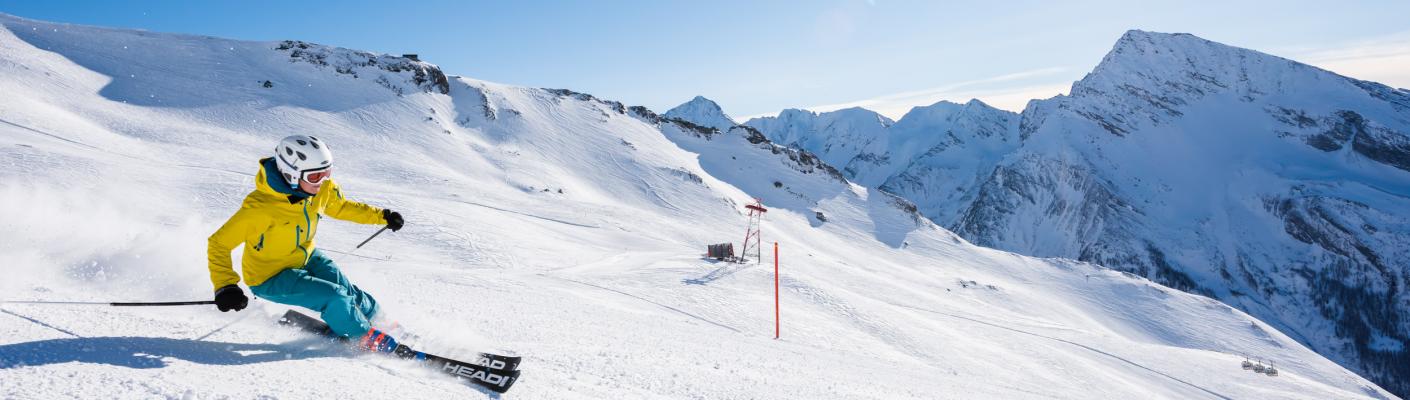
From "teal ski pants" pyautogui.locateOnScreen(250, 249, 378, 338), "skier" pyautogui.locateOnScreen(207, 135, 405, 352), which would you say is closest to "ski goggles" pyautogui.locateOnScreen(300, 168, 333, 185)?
"skier" pyautogui.locateOnScreen(207, 135, 405, 352)

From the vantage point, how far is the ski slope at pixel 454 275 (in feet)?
14.4

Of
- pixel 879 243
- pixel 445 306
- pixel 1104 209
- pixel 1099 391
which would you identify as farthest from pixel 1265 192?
pixel 445 306

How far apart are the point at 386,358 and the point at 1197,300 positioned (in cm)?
7693

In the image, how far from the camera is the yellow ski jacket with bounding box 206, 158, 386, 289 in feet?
14.8

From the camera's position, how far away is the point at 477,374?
448 centimetres

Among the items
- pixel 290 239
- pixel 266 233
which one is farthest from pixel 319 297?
pixel 266 233

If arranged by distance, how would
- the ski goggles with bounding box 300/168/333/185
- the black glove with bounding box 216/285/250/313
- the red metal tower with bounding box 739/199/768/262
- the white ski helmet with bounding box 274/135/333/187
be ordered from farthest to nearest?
1. the red metal tower with bounding box 739/199/768/262
2. the ski goggles with bounding box 300/168/333/185
3. the white ski helmet with bounding box 274/135/333/187
4. the black glove with bounding box 216/285/250/313

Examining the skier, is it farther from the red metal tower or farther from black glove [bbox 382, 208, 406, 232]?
the red metal tower

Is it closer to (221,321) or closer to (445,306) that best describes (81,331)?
(221,321)

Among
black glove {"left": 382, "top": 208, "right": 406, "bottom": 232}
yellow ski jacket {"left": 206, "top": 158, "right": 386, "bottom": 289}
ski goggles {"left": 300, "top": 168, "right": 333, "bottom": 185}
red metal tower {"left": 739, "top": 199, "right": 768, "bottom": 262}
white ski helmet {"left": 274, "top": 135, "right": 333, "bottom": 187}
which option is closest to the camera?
yellow ski jacket {"left": 206, "top": 158, "right": 386, "bottom": 289}

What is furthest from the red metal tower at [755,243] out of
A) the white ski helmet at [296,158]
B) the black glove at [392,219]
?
the white ski helmet at [296,158]

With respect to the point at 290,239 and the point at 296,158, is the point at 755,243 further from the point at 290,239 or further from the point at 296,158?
the point at 296,158

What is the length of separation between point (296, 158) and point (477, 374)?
236 cm

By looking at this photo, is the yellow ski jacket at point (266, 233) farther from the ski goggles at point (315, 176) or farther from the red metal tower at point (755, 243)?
the red metal tower at point (755, 243)
